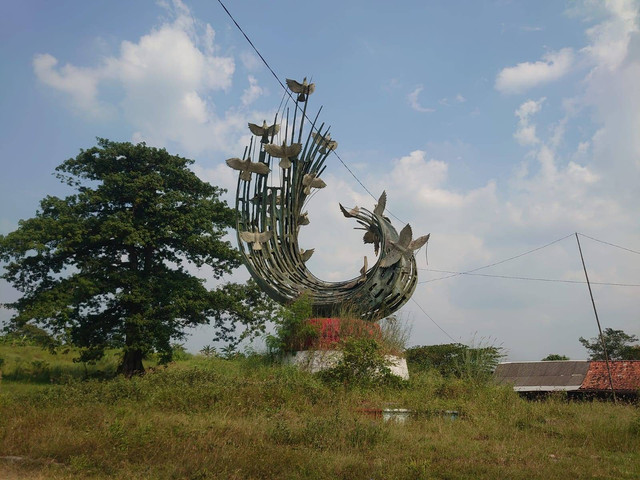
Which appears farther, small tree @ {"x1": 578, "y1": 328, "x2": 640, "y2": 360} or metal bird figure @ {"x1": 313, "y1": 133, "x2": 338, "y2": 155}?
small tree @ {"x1": 578, "y1": 328, "x2": 640, "y2": 360}

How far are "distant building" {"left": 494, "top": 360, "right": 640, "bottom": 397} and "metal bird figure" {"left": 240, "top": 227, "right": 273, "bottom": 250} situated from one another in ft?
26.2

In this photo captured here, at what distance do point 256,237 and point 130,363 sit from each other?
512cm

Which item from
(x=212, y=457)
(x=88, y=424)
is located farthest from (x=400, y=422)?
(x=88, y=424)

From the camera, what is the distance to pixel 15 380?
48.4ft

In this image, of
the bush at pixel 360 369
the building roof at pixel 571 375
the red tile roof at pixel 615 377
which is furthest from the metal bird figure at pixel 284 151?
the red tile roof at pixel 615 377

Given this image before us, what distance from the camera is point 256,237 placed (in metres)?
12.4

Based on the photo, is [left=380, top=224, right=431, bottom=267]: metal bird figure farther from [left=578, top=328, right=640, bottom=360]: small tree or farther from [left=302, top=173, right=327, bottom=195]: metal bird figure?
[left=578, top=328, right=640, bottom=360]: small tree

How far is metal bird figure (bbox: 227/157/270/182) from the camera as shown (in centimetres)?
1267

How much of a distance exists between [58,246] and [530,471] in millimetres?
12213

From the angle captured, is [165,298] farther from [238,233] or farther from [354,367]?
[354,367]

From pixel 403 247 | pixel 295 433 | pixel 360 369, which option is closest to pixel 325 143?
pixel 403 247

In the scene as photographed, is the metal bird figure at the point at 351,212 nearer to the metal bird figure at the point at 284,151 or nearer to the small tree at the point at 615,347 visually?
the metal bird figure at the point at 284,151

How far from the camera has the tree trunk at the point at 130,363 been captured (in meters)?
14.3

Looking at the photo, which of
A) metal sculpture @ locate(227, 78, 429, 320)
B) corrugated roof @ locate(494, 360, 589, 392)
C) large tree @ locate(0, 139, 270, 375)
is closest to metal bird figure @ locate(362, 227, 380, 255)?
metal sculpture @ locate(227, 78, 429, 320)
